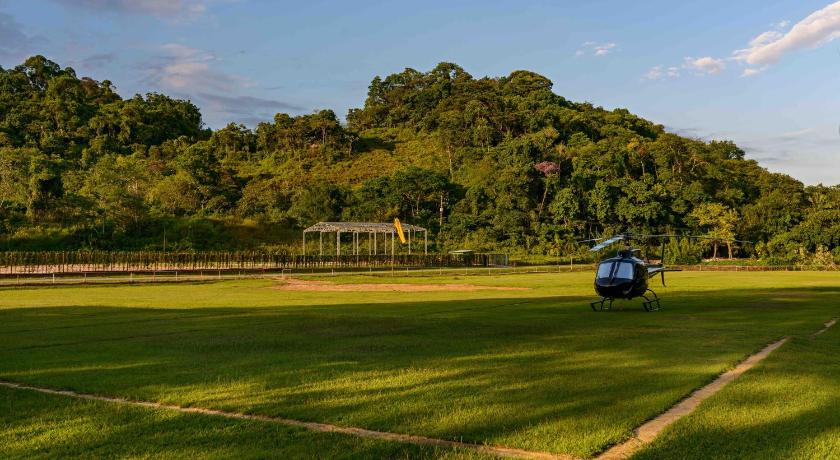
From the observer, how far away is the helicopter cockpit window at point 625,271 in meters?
20.9

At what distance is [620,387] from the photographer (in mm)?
8805

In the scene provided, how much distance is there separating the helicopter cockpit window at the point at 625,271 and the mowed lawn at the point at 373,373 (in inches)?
44.4

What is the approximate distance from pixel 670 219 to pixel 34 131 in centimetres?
7573

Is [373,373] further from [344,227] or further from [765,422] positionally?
[344,227]

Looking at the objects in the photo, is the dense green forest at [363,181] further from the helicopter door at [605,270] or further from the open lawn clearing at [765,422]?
the open lawn clearing at [765,422]

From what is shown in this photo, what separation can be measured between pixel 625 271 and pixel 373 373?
13.3 metres

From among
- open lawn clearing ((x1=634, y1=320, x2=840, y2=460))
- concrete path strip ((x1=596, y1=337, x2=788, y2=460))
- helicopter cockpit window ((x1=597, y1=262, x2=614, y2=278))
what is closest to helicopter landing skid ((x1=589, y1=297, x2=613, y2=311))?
helicopter cockpit window ((x1=597, y1=262, x2=614, y2=278))

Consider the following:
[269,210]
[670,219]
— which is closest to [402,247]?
[269,210]

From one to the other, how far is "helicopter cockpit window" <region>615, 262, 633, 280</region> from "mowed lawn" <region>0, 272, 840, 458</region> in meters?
1.13

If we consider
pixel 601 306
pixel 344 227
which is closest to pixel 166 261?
pixel 344 227

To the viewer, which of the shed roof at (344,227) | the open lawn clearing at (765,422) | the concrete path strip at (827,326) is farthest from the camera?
the shed roof at (344,227)

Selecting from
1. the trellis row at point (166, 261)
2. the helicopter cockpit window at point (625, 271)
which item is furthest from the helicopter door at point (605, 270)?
the trellis row at point (166, 261)

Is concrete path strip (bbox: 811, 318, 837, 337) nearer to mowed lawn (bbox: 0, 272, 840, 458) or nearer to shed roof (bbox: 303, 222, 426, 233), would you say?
mowed lawn (bbox: 0, 272, 840, 458)

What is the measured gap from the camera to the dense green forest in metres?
61.6
